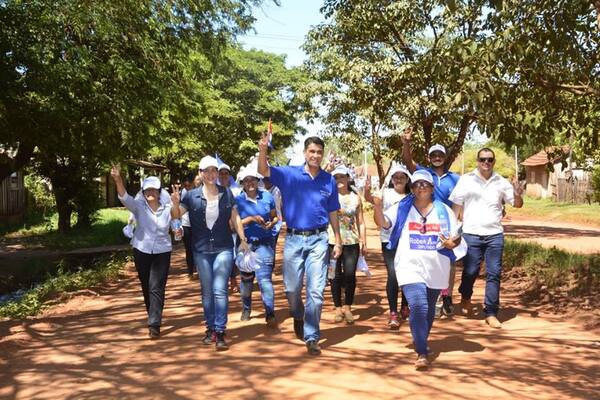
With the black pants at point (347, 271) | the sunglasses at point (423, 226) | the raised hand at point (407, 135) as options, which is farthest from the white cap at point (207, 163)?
the sunglasses at point (423, 226)

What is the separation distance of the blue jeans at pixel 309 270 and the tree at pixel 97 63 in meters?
6.33

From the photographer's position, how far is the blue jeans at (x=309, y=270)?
6.05 m

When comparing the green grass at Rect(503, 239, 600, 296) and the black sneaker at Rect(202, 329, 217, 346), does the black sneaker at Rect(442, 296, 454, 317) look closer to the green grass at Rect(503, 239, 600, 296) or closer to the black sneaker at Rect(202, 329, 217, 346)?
the green grass at Rect(503, 239, 600, 296)

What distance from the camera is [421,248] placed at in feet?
18.5

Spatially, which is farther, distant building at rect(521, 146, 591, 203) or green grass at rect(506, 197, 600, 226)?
distant building at rect(521, 146, 591, 203)

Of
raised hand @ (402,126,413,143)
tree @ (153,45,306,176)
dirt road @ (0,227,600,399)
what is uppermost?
tree @ (153,45,306,176)

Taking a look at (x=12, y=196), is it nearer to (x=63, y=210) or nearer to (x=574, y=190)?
(x=63, y=210)

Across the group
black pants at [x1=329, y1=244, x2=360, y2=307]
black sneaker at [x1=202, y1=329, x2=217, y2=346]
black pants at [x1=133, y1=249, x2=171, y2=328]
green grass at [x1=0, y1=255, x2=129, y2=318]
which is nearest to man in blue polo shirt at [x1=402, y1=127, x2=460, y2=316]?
black pants at [x1=329, y1=244, x2=360, y2=307]

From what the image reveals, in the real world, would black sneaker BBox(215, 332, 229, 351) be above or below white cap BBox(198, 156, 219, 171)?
below

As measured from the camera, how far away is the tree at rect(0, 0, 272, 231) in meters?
10.9

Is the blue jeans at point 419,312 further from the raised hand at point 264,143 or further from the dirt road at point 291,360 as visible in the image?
the raised hand at point 264,143

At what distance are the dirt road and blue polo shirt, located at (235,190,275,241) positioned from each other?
102 cm

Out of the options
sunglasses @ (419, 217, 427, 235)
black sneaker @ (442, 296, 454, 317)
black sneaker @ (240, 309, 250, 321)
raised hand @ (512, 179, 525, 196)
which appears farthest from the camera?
black sneaker @ (442, 296, 454, 317)

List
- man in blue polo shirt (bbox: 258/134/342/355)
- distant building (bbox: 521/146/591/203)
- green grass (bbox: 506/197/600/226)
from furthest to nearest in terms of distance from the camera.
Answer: distant building (bbox: 521/146/591/203) → green grass (bbox: 506/197/600/226) → man in blue polo shirt (bbox: 258/134/342/355)
